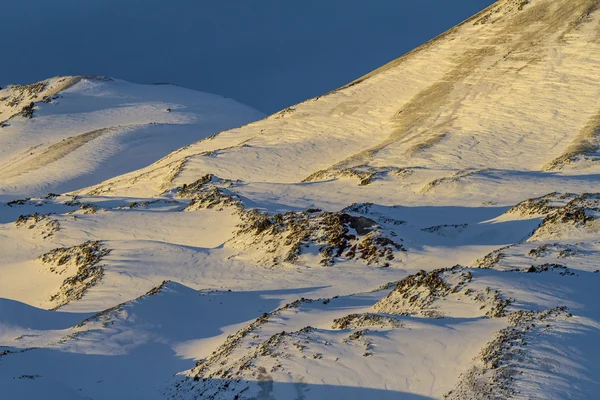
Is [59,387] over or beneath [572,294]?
over

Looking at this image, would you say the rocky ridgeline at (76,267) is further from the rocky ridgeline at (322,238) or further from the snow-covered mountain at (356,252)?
the rocky ridgeline at (322,238)

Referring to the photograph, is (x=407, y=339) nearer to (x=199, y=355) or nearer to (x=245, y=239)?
(x=199, y=355)

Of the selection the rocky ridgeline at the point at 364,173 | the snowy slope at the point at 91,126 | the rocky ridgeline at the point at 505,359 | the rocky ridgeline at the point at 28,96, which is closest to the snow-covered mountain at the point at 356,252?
the rocky ridgeline at the point at 505,359

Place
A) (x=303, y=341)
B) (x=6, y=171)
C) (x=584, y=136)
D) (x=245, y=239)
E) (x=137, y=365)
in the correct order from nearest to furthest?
(x=303, y=341), (x=137, y=365), (x=245, y=239), (x=584, y=136), (x=6, y=171)

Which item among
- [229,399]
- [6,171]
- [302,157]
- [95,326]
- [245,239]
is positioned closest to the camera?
[229,399]

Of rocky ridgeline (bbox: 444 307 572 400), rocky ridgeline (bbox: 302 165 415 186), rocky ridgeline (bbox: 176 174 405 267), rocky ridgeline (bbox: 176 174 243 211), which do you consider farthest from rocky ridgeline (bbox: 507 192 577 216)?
rocky ridgeline (bbox: 444 307 572 400)

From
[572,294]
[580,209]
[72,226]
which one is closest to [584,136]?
[580,209]

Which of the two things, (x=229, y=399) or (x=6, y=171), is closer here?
(x=229, y=399)
